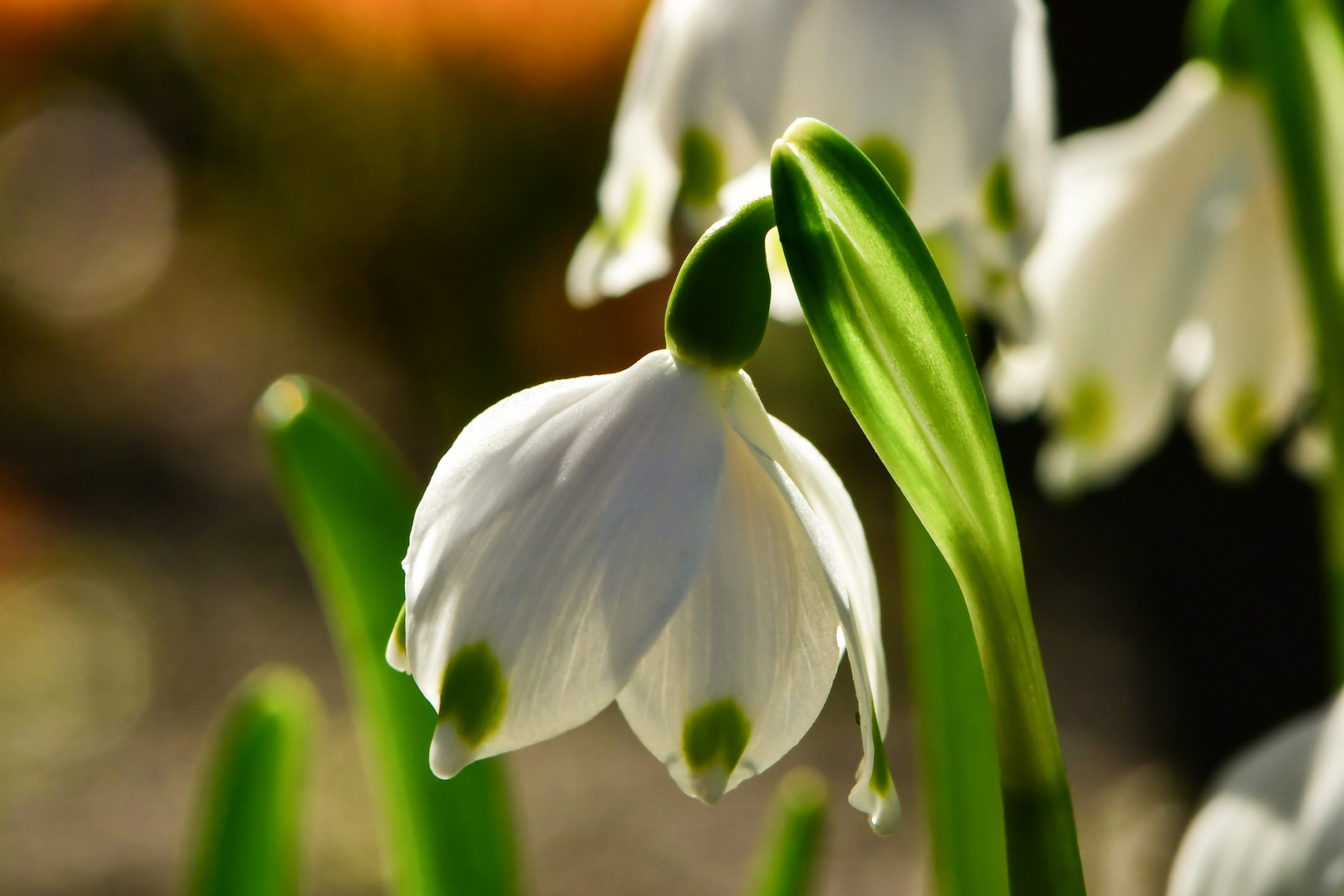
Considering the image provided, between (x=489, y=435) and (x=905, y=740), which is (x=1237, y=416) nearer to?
(x=489, y=435)

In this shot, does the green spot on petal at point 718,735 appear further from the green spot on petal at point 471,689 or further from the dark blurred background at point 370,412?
the dark blurred background at point 370,412

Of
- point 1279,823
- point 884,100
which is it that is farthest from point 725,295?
point 1279,823

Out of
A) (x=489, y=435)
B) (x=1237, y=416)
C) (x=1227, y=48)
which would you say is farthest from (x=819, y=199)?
(x=1237, y=416)

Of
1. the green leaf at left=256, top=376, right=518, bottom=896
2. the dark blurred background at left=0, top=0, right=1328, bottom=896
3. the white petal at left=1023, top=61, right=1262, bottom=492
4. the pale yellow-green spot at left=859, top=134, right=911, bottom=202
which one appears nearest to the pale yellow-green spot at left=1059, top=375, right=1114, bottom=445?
the white petal at left=1023, top=61, right=1262, bottom=492

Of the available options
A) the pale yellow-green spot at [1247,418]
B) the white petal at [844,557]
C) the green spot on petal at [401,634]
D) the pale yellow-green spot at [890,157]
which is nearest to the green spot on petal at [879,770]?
the white petal at [844,557]

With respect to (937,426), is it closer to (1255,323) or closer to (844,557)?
(844,557)
